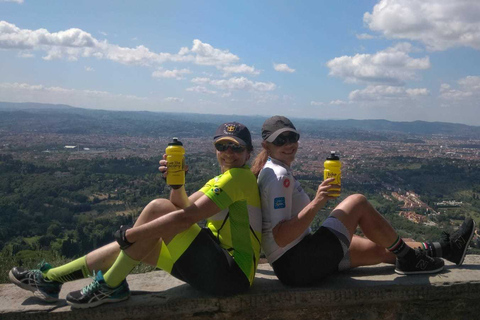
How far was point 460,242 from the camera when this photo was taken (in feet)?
8.80

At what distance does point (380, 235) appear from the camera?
2.46 metres

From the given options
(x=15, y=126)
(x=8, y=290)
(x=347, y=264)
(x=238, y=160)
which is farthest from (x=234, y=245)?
(x=15, y=126)

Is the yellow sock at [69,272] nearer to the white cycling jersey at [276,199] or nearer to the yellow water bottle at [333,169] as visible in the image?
the white cycling jersey at [276,199]

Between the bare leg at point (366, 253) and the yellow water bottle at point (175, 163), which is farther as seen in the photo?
the bare leg at point (366, 253)

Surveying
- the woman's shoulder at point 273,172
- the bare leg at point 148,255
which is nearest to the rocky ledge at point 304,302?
the bare leg at point 148,255

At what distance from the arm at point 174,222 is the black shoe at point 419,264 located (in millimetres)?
1430

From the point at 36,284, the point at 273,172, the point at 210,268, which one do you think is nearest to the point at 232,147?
the point at 273,172

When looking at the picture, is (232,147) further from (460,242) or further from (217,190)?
(460,242)

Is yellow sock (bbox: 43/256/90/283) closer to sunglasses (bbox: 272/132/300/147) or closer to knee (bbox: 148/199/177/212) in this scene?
knee (bbox: 148/199/177/212)

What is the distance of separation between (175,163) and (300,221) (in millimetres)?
852

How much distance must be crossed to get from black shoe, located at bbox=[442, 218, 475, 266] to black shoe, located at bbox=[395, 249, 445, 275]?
0.71ft

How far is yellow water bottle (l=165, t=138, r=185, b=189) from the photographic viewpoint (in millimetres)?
2301

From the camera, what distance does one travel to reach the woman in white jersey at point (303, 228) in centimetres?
221

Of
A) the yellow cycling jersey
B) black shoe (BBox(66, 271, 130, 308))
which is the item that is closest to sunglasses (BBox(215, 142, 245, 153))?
the yellow cycling jersey
